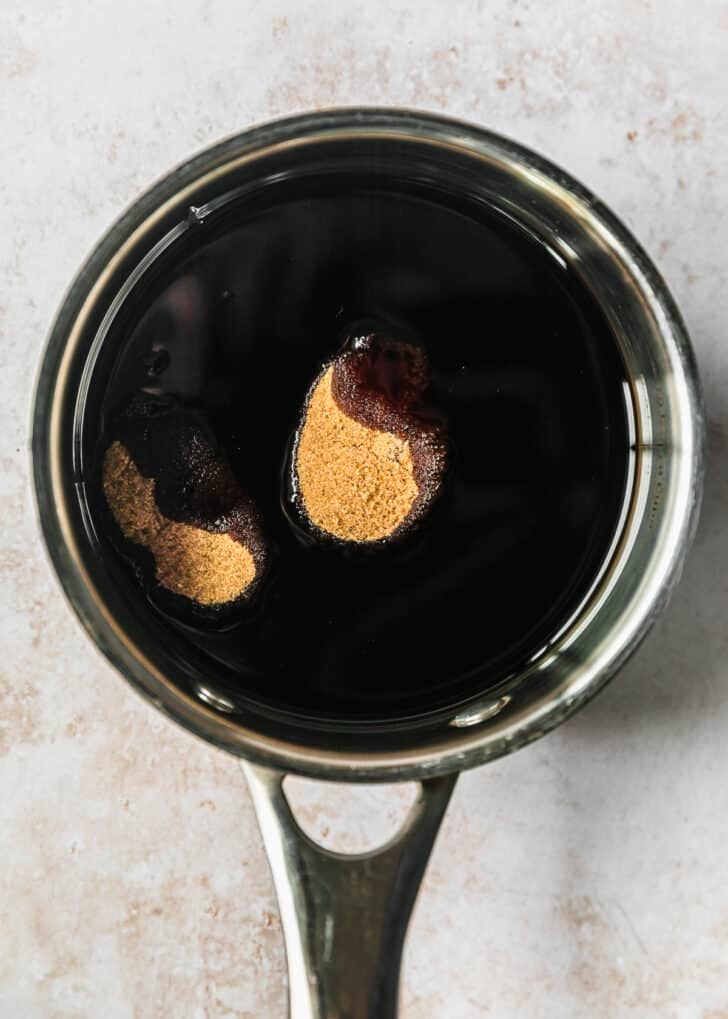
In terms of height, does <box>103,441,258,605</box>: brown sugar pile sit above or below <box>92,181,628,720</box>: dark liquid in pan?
below

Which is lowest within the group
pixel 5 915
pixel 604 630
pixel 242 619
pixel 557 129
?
pixel 5 915

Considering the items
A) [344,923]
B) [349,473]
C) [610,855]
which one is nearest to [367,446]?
[349,473]

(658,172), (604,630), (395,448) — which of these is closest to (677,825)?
(604,630)

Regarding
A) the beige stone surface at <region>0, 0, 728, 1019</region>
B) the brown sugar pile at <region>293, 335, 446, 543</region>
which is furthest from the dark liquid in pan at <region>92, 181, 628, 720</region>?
the beige stone surface at <region>0, 0, 728, 1019</region>

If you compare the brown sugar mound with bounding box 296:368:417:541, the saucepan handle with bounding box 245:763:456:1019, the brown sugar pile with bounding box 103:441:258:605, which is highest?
the brown sugar mound with bounding box 296:368:417:541

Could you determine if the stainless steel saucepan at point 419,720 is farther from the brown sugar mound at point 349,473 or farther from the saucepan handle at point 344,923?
the brown sugar mound at point 349,473

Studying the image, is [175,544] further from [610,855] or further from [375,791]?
[610,855]

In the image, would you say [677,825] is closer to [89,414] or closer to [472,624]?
[472,624]

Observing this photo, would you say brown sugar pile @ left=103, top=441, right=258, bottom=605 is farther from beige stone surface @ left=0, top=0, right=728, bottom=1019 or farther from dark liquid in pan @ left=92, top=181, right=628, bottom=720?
beige stone surface @ left=0, top=0, right=728, bottom=1019
